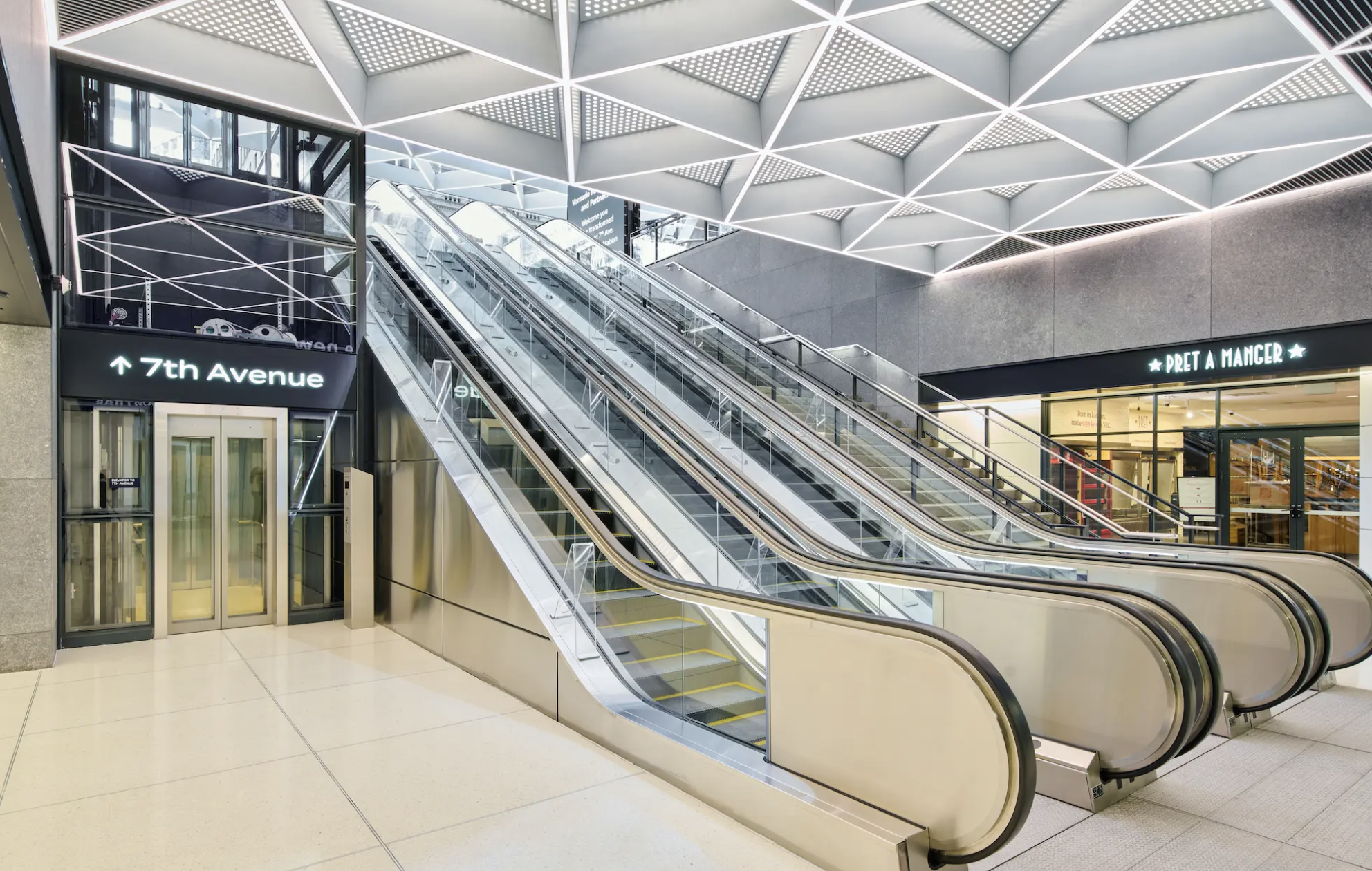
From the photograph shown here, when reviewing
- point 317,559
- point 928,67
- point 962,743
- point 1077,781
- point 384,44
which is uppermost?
point 384,44

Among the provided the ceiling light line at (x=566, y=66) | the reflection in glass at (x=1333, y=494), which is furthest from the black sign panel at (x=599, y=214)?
the reflection in glass at (x=1333, y=494)

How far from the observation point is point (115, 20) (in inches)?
216

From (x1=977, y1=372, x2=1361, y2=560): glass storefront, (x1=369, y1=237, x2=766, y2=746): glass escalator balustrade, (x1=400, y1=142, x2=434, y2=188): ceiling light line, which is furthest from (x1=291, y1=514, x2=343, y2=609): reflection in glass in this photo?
(x1=400, y1=142, x2=434, y2=188): ceiling light line

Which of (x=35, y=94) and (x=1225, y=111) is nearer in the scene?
(x=35, y=94)

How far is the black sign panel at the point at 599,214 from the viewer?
56.6ft

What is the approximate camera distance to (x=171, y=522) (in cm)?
773

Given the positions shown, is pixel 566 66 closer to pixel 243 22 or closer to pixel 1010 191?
pixel 243 22

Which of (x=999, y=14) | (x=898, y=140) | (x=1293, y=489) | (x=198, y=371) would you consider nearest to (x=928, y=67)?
(x=999, y=14)

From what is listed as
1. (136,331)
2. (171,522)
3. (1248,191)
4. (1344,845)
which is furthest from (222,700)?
(1248,191)

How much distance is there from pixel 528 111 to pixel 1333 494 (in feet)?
32.6

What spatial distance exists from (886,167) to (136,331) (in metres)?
7.90

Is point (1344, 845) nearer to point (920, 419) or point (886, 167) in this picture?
point (886, 167)

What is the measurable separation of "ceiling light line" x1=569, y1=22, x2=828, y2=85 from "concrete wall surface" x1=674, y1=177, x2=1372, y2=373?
5969 millimetres

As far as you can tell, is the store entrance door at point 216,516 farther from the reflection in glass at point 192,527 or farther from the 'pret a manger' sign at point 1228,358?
the 'pret a manger' sign at point 1228,358
